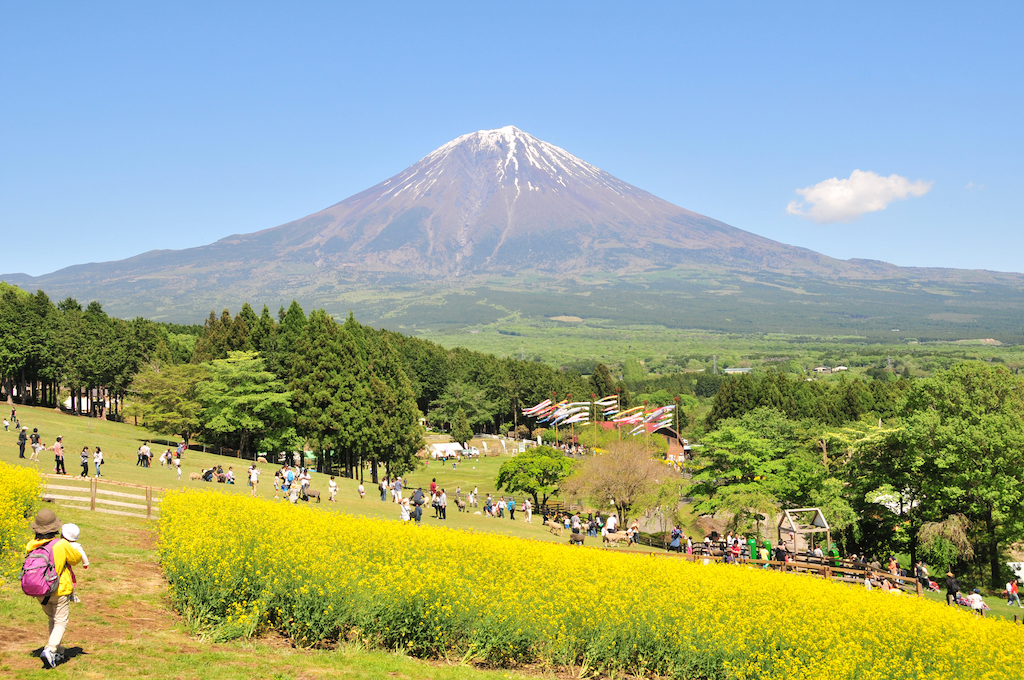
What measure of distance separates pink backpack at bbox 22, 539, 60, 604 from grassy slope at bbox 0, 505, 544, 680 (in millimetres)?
1011

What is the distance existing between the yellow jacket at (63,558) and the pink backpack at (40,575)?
2.7 inches

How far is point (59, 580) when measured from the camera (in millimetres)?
9391

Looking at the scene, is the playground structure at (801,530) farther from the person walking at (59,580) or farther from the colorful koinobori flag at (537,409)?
the colorful koinobori flag at (537,409)

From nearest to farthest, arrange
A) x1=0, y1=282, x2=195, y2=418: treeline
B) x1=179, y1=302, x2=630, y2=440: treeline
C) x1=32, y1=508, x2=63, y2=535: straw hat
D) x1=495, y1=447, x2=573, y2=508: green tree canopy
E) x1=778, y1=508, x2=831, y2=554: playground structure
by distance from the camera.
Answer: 1. x1=32, y1=508, x2=63, y2=535: straw hat
2. x1=778, y1=508, x2=831, y2=554: playground structure
3. x1=495, y1=447, x2=573, y2=508: green tree canopy
4. x1=0, y1=282, x2=195, y2=418: treeline
5. x1=179, y1=302, x2=630, y2=440: treeline

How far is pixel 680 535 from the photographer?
33.7 metres

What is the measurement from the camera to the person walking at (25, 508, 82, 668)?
9.39 meters

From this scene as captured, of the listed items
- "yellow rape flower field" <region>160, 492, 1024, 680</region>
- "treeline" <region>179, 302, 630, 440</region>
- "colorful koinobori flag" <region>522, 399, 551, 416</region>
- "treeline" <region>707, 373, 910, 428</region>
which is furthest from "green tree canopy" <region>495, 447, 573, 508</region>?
"treeline" <region>179, 302, 630, 440</region>

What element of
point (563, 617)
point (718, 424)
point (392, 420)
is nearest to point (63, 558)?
point (563, 617)

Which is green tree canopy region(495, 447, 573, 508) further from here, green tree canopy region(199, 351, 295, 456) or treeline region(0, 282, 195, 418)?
treeline region(0, 282, 195, 418)

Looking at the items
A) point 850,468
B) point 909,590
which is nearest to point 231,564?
point 909,590

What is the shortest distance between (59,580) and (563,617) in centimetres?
764

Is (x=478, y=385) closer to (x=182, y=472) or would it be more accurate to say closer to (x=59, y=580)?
(x=182, y=472)

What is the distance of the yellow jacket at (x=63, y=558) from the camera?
9.48m

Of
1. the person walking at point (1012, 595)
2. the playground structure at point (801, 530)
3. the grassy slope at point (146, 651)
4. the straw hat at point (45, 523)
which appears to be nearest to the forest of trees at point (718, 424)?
the playground structure at point (801, 530)
